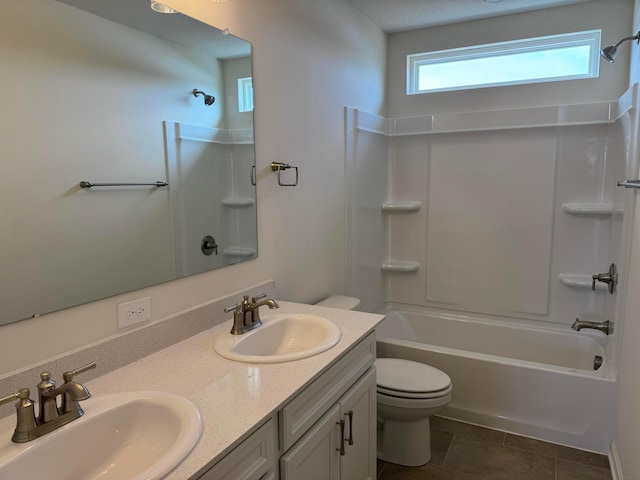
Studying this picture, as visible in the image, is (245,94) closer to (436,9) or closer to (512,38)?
(436,9)

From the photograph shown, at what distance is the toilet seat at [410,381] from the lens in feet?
7.13

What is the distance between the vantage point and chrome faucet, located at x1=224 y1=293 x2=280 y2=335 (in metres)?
1.68

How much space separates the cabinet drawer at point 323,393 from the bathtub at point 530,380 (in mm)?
1038

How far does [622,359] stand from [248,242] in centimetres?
192

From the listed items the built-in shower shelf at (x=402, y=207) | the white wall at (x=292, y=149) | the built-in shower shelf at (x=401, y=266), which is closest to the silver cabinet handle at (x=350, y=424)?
the white wall at (x=292, y=149)

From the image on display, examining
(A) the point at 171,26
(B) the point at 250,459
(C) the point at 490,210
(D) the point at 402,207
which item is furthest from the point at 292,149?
(C) the point at 490,210

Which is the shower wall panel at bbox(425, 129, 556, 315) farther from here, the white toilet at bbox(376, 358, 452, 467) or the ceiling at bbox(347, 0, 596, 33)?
the white toilet at bbox(376, 358, 452, 467)

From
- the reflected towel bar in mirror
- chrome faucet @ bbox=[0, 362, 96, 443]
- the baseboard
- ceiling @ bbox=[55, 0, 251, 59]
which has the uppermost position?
ceiling @ bbox=[55, 0, 251, 59]

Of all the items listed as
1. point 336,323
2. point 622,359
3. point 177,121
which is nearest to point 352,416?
point 336,323

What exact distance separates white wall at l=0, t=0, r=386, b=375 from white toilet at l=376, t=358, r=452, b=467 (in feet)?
2.08

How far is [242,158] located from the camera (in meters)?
1.94

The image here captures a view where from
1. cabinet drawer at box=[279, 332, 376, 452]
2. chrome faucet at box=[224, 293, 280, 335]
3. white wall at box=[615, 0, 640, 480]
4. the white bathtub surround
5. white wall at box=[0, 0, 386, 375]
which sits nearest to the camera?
cabinet drawer at box=[279, 332, 376, 452]

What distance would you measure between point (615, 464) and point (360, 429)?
1.38m

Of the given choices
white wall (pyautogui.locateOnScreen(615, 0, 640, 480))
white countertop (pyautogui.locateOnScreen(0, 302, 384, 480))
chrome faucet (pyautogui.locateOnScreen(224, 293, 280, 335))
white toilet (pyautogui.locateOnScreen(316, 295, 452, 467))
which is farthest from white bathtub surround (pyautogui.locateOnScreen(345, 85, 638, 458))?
white countertop (pyautogui.locateOnScreen(0, 302, 384, 480))
